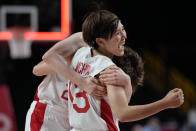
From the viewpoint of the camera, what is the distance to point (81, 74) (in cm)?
256

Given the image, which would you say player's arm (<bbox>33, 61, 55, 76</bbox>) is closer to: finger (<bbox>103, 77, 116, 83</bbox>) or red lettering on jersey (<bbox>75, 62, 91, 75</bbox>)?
red lettering on jersey (<bbox>75, 62, 91, 75</bbox>)

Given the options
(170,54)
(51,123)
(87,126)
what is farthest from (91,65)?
(170,54)

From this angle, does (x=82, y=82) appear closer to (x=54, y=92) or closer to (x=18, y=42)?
(x=54, y=92)

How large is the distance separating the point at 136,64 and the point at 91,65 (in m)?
0.52

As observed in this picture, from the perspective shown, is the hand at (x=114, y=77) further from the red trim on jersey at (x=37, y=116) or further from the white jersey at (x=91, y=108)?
the red trim on jersey at (x=37, y=116)

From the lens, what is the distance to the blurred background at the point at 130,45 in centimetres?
831

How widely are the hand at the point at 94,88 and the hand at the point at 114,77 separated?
0.07m

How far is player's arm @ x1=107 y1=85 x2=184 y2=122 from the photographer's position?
2.20 m

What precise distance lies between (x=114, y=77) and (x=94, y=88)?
0.19m

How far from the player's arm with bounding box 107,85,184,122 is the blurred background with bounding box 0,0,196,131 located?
3.48 feet

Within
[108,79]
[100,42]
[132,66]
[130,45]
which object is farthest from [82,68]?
[130,45]

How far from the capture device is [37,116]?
300 cm

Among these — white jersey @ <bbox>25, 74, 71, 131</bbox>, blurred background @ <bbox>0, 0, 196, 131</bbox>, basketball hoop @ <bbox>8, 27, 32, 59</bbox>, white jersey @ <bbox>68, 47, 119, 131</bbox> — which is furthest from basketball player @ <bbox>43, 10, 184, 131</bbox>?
Answer: basketball hoop @ <bbox>8, 27, 32, 59</bbox>

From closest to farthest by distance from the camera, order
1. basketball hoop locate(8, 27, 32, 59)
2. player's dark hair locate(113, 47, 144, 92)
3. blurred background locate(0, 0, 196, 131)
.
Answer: player's dark hair locate(113, 47, 144, 92), basketball hoop locate(8, 27, 32, 59), blurred background locate(0, 0, 196, 131)
